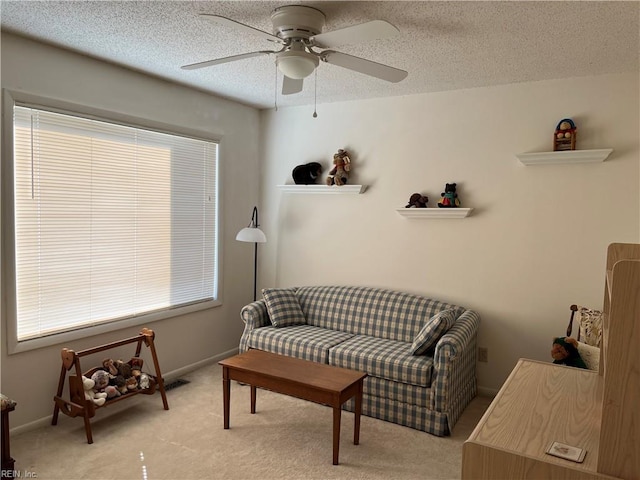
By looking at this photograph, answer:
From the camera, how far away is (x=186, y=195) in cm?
420

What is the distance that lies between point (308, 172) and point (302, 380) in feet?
7.51

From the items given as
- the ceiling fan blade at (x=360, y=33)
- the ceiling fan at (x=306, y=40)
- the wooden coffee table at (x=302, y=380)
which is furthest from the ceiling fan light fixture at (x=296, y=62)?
the wooden coffee table at (x=302, y=380)

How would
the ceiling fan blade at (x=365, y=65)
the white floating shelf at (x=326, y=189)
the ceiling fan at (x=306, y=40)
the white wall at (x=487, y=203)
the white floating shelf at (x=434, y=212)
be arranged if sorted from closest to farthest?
the ceiling fan at (x=306, y=40) < the ceiling fan blade at (x=365, y=65) < the white wall at (x=487, y=203) < the white floating shelf at (x=434, y=212) < the white floating shelf at (x=326, y=189)

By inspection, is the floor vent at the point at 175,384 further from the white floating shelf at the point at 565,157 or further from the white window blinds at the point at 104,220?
the white floating shelf at the point at 565,157

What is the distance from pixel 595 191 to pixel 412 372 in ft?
6.21

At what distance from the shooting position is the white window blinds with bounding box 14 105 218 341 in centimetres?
306

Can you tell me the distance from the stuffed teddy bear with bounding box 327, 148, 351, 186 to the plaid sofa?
3.31ft

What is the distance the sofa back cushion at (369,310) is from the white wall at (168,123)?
0.86 meters

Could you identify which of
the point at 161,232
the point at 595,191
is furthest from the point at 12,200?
the point at 595,191

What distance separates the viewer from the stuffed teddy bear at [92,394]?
119 inches

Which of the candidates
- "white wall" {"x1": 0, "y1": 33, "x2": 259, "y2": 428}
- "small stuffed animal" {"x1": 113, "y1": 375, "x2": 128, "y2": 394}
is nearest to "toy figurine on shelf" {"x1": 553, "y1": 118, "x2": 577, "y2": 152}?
"white wall" {"x1": 0, "y1": 33, "x2": 259, "y2": 428}

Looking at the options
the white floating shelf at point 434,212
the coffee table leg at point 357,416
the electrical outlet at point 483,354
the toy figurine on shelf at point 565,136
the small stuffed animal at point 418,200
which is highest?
the toy figurine on shelf at point 565,136

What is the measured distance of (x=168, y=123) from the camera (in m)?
3.93

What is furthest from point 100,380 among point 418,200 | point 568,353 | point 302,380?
point 568,353
